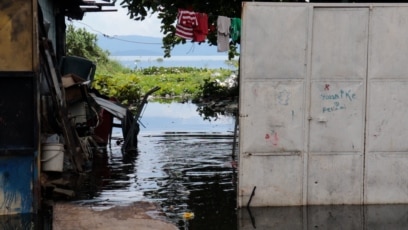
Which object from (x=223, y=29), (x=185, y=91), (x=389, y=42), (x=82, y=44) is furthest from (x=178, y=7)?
(x=82, y=44)

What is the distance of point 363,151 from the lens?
31.3ft

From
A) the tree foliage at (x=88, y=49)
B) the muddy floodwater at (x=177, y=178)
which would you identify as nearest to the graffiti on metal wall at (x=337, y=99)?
the muddy floodwater at (x=177, y=178)

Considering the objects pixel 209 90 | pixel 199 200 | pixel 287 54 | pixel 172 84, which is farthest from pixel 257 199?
pixel 172 84

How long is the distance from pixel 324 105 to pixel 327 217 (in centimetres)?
151

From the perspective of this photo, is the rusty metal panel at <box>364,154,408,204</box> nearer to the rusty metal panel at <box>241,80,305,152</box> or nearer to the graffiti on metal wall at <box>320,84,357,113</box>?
the graffiti on metal wall at <box>320,84,357,113</box>

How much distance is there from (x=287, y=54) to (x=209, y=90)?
969 inches

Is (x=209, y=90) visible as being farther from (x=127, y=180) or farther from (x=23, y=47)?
(x=23, y=47)

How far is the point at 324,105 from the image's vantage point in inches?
372

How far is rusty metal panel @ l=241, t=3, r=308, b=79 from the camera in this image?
358 inches

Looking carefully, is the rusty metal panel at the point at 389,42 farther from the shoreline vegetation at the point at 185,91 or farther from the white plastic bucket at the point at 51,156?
the shoreline vegetation at the point at 185,91

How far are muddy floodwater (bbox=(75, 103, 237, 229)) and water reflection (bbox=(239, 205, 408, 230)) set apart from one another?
0.31 meters

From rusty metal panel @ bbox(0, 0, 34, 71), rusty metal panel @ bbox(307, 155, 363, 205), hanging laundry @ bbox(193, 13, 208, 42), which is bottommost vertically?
rusty metal panel @ bbox(307, 155, 363, 205)

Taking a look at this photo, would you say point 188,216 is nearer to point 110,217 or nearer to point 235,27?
point 110,217

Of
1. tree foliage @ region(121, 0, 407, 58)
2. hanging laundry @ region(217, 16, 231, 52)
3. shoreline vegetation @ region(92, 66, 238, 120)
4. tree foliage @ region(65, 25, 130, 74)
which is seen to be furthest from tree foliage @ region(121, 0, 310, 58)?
tree foliage @ region(65, 25, 130, 74)
